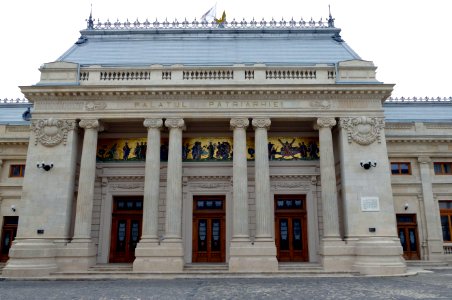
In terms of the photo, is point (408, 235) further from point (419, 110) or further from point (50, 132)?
point (50, 132)

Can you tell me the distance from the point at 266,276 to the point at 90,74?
15629 millimetres

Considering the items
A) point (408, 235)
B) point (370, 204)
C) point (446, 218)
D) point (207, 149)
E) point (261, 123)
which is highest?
point (261, 123)

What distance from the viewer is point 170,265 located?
816 inches

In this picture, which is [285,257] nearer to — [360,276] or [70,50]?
[360,276]

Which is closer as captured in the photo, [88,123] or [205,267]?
[205,267]

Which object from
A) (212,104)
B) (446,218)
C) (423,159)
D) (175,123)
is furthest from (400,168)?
(175,123)

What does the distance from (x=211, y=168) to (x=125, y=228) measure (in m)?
6.63

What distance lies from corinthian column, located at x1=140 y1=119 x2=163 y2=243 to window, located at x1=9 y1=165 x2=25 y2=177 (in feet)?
39.7

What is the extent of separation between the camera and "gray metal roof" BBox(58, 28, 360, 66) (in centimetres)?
2673

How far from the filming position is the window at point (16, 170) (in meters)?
28.8

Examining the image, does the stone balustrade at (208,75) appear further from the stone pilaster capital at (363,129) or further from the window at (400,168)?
the window at (400,168)

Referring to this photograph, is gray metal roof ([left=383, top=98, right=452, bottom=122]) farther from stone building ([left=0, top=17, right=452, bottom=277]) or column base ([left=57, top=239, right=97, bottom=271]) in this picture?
column base ([left=57, top=239, right=97, bottom=271])

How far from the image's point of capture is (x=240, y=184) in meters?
22.2

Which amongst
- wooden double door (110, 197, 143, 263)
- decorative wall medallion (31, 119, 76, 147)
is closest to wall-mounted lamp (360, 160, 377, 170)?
wooden double door (110, 197, 143, 263)
